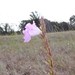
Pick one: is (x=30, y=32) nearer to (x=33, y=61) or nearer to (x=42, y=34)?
(x=42, y=34)

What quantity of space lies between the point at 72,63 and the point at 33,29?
4.05 m

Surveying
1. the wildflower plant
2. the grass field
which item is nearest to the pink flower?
the wildflower plant

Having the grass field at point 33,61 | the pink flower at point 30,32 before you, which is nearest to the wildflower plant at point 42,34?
the pink flower at point 30,32

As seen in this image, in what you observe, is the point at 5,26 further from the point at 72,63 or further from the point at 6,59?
the point at 72,63

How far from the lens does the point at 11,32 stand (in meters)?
10.9

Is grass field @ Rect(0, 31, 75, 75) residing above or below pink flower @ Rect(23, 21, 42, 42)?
below

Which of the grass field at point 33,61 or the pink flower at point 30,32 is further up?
the pink flower at point 30,32

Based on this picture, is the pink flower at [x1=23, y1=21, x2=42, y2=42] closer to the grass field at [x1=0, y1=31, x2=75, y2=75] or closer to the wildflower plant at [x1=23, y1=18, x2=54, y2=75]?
the wildflower plant at [x1=23, y1=18, x2=54, y2=75]

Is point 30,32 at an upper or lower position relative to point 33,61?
upper

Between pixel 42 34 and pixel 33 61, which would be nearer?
pixel 42 34

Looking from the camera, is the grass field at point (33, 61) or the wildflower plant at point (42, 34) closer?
the wildflower plant at point (42, 34)

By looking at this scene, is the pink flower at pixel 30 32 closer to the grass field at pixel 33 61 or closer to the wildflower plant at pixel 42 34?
the wildflower plant at pixel 42 34

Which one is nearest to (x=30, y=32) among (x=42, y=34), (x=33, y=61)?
(x=42, y=34)

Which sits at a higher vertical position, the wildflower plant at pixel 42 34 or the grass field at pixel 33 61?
the wildflower plant at pixel 42 34
